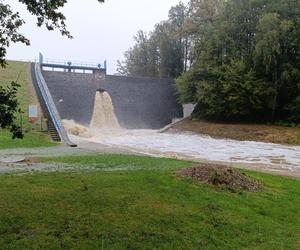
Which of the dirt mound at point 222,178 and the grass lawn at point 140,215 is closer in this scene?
the grass lawn at point 140,215

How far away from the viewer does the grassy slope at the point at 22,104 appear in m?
19.1

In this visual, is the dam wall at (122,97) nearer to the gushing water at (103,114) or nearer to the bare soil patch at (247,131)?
the gushing water at (103,114)

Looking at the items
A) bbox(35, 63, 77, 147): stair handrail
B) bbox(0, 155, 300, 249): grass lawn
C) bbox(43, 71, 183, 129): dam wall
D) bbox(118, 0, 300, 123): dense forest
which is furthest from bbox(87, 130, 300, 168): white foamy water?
bbox(43, 71, 183, 129): dam wall

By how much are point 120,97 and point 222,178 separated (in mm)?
29294

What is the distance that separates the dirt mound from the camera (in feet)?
27.3

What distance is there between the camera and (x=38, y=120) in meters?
25.2

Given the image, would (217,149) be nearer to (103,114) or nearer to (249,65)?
(249,65)

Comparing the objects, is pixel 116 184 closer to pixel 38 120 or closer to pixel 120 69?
pixel 38 120

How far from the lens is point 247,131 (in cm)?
2850

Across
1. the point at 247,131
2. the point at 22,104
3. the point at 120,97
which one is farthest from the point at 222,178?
the point at 120,97

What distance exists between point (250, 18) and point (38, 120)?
18.9 metres

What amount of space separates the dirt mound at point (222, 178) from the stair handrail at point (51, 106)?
477 inches

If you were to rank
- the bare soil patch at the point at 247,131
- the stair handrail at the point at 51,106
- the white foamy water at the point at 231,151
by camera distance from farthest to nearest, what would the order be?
1. the bare soil patch at the point at 247,131
2. the stair handrail at the point at 51,106
3. the white foamy water at the point at 231,151

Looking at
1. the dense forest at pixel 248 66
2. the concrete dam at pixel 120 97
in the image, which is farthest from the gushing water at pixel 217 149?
the dense forest at pixel 248 66
